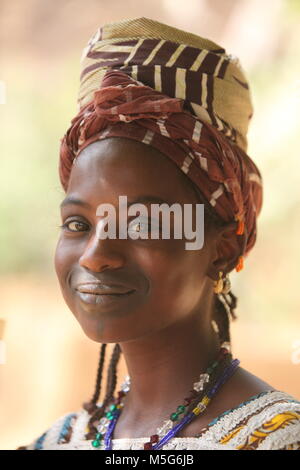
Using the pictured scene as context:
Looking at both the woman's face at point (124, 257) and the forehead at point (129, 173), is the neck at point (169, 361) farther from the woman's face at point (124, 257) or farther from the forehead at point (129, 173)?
the forehead at point (129, 173)

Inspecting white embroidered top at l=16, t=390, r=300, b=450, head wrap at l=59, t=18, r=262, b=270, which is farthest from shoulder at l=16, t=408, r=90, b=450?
head wrap at l=59, t=18, r=262, b=270

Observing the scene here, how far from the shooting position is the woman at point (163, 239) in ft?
5.75

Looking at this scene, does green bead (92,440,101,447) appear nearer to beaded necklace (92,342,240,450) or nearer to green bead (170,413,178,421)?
beaded necklace (92,342,240,450)

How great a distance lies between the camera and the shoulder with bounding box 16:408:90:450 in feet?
7.02

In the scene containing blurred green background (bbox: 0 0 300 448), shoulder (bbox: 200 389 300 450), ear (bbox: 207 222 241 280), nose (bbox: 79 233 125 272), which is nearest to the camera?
shoulder (bbox: 200 389 300 450)

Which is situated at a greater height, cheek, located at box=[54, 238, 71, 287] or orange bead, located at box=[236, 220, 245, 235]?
orange bead, located at box=[236, 220, 245, 235]

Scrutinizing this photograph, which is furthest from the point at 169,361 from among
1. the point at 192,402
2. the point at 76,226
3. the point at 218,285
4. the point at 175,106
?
the point at 175,106

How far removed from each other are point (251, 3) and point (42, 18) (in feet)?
5.13

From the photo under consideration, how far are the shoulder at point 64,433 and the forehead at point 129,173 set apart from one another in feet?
2.78

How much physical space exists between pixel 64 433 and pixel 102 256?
0.79 meters

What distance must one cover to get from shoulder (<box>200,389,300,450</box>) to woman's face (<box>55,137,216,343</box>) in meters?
0.31

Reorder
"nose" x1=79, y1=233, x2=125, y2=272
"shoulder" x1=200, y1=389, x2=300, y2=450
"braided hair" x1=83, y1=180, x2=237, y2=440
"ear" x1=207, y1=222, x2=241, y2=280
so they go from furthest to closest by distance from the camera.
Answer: "braided hair" x1=83, y1=180, x2=237, y2=440
"ear" x1=207, y1=222, x2=241, y2=280
"nose" x1=79, y1=233, x2=125, y2=272
"shoulder" x1=200, y1=389, x2=300, y2=450

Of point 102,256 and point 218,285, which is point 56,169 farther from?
point 102,256
